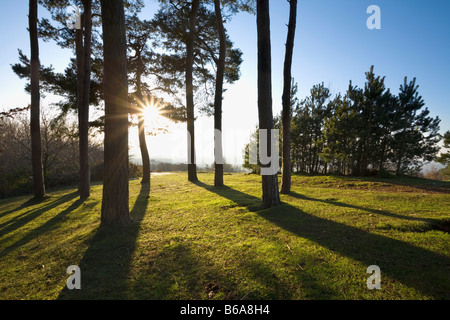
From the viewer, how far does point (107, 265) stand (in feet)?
9.51

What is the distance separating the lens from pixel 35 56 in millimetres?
9031

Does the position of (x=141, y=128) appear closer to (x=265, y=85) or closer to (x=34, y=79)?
(x=34, y=79)

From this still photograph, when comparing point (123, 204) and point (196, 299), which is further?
point (123, 204)

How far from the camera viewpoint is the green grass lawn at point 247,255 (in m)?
2.17

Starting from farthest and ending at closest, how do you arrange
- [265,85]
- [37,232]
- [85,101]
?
[85,101] < [265,85] < [37,232]

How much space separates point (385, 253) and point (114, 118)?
562cm

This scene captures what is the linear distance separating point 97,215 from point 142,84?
11.0 metres

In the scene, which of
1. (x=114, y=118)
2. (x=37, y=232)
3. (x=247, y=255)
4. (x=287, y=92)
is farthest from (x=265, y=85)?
(x=37, y=232)

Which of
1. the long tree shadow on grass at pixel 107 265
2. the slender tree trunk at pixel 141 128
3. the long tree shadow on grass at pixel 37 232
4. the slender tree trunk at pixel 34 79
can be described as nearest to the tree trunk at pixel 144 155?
the slender tree trunk at pixel 141 128

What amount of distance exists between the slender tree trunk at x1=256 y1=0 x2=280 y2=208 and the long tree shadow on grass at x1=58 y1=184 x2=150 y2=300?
11.7 feet

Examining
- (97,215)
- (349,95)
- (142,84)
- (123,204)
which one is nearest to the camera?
(123,204)

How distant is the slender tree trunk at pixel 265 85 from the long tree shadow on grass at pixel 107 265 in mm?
3556
